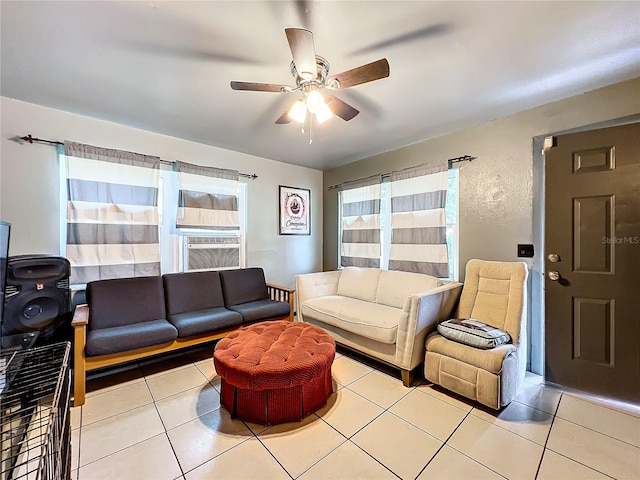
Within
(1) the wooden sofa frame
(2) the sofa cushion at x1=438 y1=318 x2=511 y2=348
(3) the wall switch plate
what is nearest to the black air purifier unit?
(1) the wooden sofa frame

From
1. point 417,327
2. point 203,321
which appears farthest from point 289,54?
point 203,321

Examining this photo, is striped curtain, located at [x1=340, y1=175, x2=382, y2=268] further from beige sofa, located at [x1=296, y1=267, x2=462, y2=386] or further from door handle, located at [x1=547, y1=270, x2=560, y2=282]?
door handle, located at [x1=547, y1=270, x2=560, y2=282]

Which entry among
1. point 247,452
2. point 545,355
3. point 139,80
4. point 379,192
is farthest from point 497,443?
point 139,80

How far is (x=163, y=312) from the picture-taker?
287 cm

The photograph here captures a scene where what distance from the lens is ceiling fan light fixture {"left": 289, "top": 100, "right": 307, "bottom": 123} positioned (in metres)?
1.92

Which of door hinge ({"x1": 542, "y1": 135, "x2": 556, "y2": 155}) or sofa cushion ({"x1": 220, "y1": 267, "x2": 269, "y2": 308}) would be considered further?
sofa cushion ({"x1": 220, "y1": 267, "x2": 269, "y2": 308})

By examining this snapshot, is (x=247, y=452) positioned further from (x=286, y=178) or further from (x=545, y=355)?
(x=286, y=178)

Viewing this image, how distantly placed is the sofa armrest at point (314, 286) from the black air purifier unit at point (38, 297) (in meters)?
2.13

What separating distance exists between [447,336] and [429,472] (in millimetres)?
1003

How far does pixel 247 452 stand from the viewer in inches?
63.9

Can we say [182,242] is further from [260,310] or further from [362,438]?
[362,438]

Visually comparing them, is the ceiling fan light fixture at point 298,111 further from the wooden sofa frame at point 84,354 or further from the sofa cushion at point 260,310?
the wooden sofa frame at point 84,354

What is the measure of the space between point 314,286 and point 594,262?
2.59 metres

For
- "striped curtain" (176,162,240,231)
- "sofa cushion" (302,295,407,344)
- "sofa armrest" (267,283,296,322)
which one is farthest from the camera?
"sofa armrest" (267,283,296,322)
